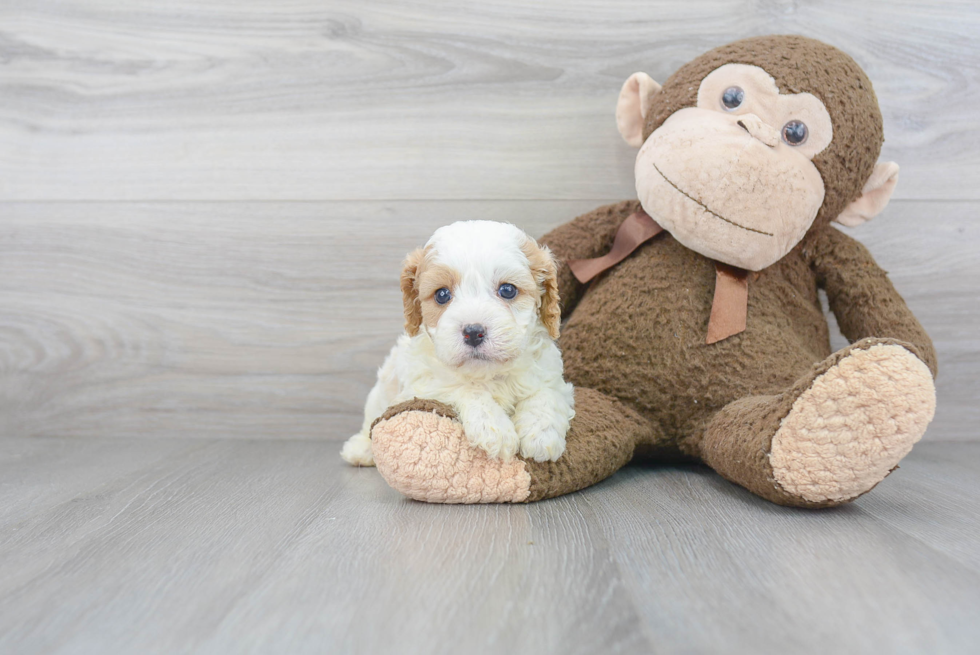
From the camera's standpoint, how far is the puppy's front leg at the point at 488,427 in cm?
81

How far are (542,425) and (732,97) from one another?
1.79 ft

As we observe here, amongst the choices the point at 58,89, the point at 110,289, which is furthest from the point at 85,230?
the point at 58,89

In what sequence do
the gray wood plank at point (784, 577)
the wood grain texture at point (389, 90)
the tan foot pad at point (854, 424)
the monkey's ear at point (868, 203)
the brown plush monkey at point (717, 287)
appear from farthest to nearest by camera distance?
the wood grain texture at point (389, 90) → the monkey's ear at point (868, 203) → the brown plush monkey at point (717, 287) → the tan foot pad at point (854, 424) → the gray wood plank at point (784, 577)

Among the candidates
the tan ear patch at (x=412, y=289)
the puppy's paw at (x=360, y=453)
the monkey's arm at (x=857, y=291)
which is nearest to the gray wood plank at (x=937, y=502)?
the monkey's arm at (x=857, y=291)

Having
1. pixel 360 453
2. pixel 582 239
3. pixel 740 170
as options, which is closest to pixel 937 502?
pixel 740 170

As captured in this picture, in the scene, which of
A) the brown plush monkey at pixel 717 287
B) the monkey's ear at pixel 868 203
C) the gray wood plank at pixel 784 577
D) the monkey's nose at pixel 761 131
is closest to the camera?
the gray wood plank at pixel 784 577

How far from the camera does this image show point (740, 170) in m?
0.92

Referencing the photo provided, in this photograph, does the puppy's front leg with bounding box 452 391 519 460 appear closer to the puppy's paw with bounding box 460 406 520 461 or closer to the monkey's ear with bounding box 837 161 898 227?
the puppy's paw with bounding box 460 406 520 461

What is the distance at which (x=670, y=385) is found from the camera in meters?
1.00

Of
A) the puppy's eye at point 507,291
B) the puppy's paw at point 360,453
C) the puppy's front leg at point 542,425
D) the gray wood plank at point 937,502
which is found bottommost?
the puppy's paw at point 360,453

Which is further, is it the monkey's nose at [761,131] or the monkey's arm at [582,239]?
the monkey's arm at [582,239]

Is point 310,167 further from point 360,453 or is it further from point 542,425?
point 542,425

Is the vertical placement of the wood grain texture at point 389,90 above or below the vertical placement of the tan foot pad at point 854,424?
above

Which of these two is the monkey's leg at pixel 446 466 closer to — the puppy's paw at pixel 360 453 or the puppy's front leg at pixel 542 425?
the puppy's front leg at pixel 542 425
